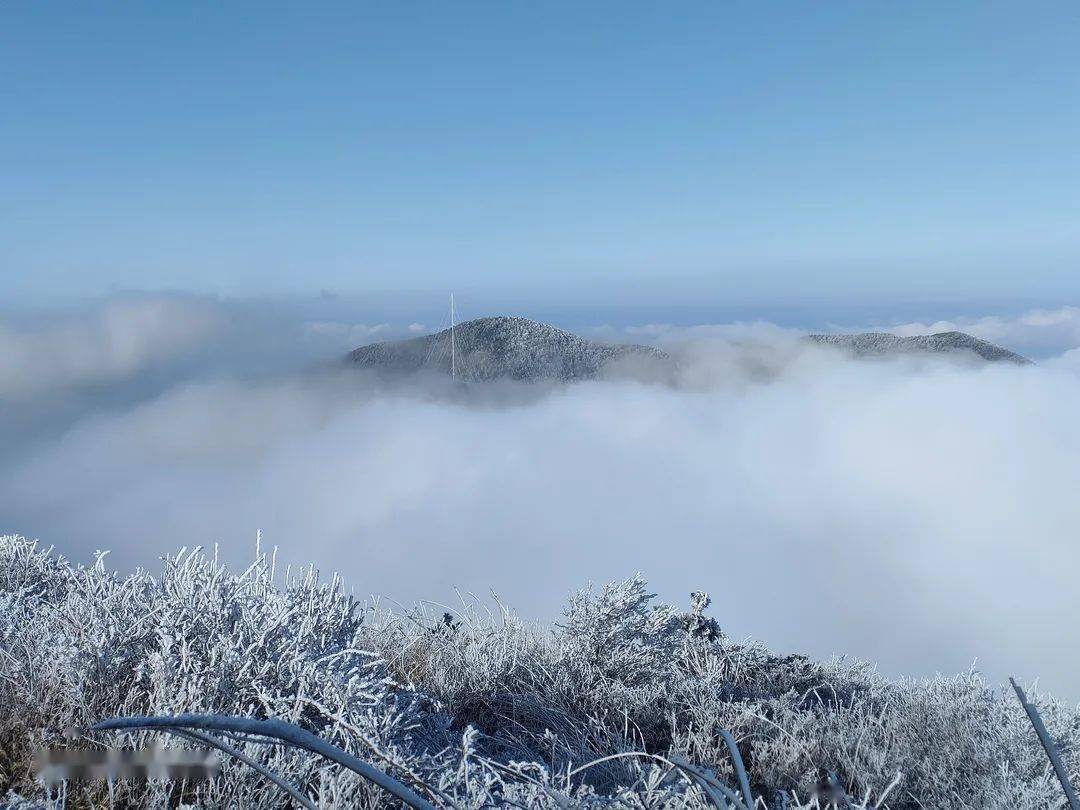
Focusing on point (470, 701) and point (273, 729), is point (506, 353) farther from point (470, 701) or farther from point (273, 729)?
point (273, 729)

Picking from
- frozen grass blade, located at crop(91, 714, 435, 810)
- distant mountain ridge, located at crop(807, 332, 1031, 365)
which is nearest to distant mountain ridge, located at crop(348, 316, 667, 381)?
distant mountain ridge, located at crop(807, 332, 1031, 365)

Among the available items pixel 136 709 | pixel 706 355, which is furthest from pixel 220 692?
Result: pixel 706 355

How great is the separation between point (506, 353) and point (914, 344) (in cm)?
4382

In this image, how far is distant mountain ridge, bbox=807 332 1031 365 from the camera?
7075cm

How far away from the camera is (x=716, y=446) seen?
91.4 metres

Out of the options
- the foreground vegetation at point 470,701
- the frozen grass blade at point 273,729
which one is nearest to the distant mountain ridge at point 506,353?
the foreground vegetation at point 470,701

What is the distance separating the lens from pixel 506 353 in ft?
207

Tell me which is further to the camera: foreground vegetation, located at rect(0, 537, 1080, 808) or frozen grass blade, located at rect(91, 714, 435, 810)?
foreground vegetation, located at rect(0, 537, 1080, 808)

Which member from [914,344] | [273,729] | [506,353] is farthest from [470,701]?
[914,344]

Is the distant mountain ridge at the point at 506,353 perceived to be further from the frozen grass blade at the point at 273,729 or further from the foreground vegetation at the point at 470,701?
the frozen grass blade at the point at 273,729

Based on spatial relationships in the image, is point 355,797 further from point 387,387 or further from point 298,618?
point 387,387

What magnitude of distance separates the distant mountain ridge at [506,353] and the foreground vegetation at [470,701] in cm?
5476

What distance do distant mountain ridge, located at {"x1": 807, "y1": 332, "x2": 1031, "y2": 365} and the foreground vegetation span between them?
75.7 metres

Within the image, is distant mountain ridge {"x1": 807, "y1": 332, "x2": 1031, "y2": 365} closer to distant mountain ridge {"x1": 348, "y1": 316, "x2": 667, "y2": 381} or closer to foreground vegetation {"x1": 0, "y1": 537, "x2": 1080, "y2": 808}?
distant mountain ridge {"x1": 348, "y1": 316, "x2": 667, "y2": 381}
